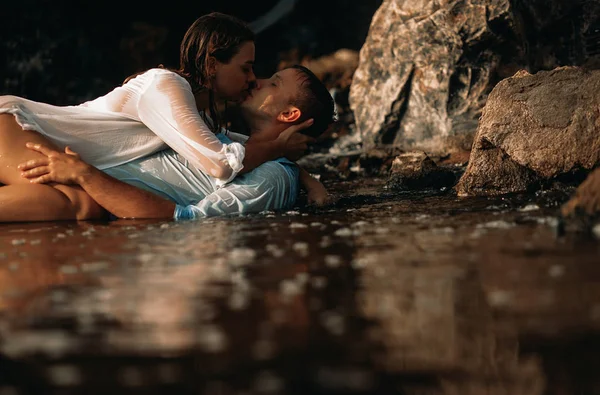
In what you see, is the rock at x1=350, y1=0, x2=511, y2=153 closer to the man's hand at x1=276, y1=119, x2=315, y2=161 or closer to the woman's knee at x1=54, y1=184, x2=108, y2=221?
the man's hand at x1=276, y1=119, x2=315, y2=161

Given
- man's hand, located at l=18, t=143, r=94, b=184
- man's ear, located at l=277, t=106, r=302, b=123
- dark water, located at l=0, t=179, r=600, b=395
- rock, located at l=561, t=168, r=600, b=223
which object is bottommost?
dark water, located at l=0, t=179, r=600, b=395

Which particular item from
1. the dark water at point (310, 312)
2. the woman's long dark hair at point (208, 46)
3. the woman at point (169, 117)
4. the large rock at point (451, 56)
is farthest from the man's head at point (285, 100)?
the large rock at point (451, 56)

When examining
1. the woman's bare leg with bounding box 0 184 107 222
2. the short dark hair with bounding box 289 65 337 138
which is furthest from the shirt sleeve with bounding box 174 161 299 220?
the woman's bare leg with bounding box 0 184 107 222

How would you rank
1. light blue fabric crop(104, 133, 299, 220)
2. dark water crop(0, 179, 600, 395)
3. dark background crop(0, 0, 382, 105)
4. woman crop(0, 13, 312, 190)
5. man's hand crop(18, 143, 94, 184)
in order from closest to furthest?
dark water crop(0, 179, 600, 395), man's hand crop(18, 143, 94, 184), woman crop(0, 13, 312, 190), light blue fabric crop(104, 133, 299, 220), dark background crop(0, 0, 382, 105)

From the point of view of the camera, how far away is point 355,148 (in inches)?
390

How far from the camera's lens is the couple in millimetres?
4844

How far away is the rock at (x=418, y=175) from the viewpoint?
6.19 meters

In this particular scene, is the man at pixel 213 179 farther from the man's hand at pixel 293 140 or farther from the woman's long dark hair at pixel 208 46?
the woman's long dark hair at pixel 208 46

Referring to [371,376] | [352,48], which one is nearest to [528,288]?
[371,376]

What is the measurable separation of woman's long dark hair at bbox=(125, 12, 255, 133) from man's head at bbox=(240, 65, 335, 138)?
1.19 feet

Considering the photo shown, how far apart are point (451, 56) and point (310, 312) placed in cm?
646

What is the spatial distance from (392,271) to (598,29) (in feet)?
22.5

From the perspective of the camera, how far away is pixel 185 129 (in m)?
4.85

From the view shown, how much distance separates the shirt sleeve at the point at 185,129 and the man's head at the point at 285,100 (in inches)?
26.8
